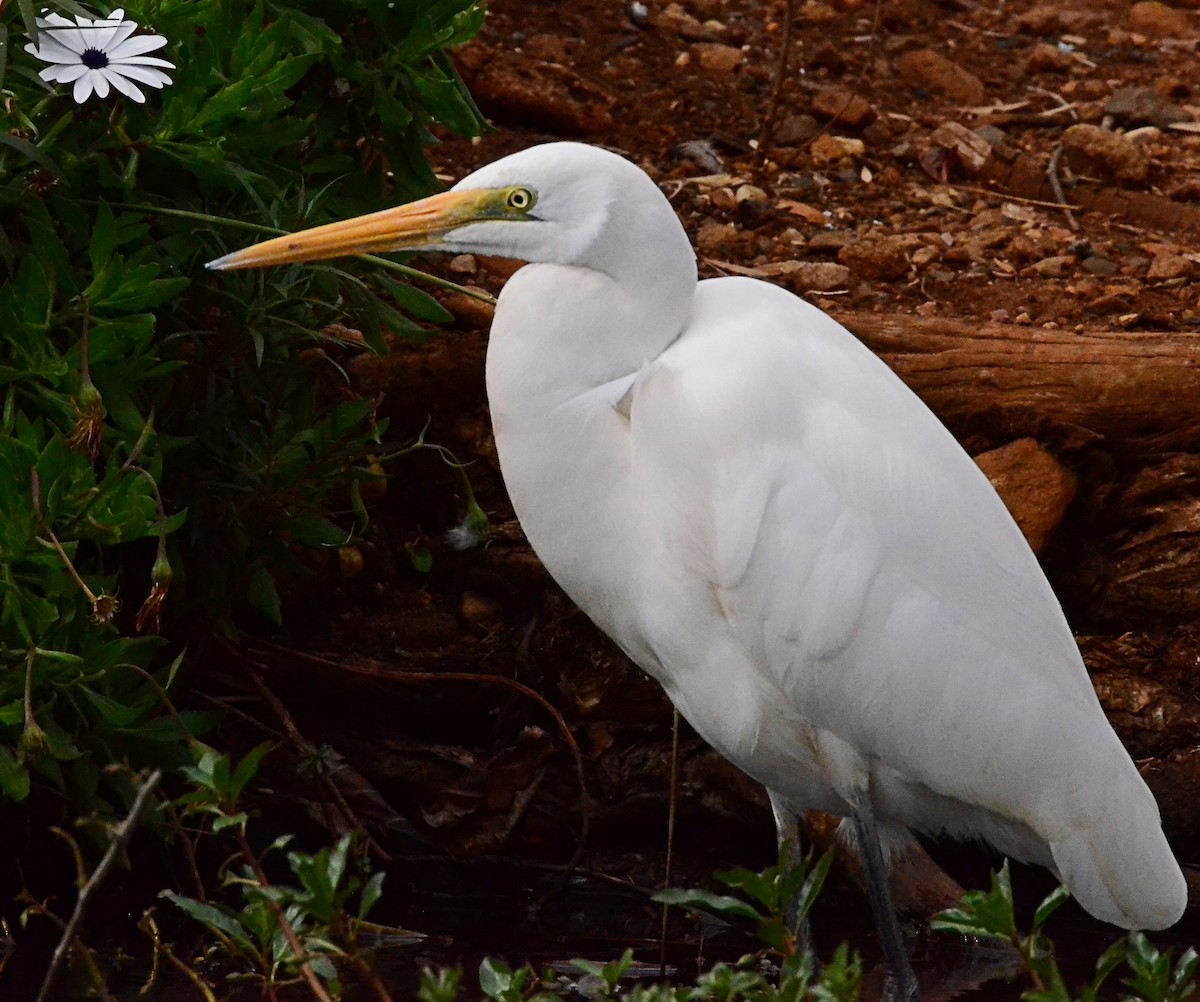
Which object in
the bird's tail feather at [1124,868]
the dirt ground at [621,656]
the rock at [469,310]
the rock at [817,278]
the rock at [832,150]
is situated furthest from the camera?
the rock at [832,150]

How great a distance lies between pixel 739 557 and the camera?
2.57 metres

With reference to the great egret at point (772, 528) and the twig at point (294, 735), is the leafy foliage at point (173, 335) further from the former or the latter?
the great egret at point (772, 528)

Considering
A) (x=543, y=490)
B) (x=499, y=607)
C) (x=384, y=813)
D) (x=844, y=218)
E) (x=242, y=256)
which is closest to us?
(x=242, y=256)

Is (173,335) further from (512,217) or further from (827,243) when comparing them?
(827,243)

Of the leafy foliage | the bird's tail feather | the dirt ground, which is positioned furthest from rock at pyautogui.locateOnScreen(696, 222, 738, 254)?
the bird's tail feather

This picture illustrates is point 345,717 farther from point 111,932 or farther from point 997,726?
point 997,726

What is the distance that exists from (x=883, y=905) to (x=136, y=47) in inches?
71.1

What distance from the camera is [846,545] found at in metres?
2.61

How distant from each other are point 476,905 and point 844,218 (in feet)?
7.47

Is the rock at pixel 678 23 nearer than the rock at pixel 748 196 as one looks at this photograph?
No

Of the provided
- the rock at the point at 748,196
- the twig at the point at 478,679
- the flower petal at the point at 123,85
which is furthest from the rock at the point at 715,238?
the flower petal at the point at 123,85

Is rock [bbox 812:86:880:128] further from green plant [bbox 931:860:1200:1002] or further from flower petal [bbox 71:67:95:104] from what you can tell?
green plant [bbox 931:860:1200:1002]

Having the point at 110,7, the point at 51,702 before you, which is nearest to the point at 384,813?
the point at 51,702

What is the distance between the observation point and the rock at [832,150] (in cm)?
512
